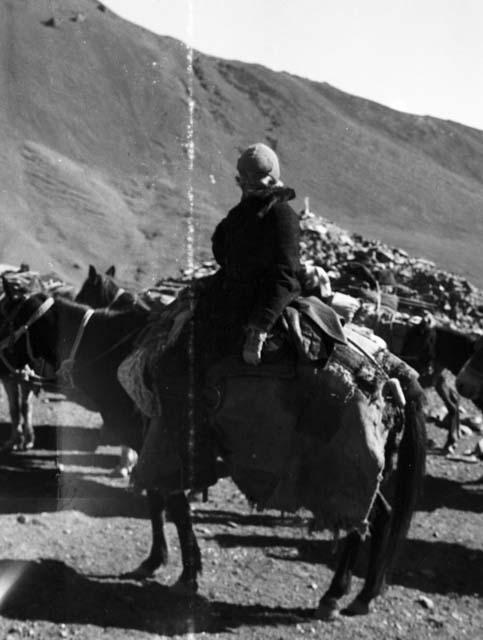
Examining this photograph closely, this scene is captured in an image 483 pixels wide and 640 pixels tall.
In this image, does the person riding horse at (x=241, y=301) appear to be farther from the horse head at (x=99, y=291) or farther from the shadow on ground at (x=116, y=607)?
the horse head at (x=99, y=291)

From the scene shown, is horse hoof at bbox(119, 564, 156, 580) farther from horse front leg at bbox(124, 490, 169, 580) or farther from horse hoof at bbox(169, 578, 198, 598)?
horse hoof at bbox(169, 578, 198, 598)

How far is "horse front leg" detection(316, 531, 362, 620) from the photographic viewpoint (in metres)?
5.50

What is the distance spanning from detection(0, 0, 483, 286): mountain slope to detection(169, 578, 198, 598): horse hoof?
32.1 metres

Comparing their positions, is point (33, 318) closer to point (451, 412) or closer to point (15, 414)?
point (15, 414)

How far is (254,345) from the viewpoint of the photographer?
16.7ft

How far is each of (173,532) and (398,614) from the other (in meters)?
1.94

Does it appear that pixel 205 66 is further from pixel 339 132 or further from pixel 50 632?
pixel 50 632

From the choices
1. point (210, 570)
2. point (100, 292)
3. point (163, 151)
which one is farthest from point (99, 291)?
point (163, 151)

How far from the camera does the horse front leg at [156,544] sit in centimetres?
597

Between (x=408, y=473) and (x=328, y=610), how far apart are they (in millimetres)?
988

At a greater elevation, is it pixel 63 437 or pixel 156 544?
pixel 156 544

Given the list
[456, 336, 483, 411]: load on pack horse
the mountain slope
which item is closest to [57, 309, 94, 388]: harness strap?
[456, 336, 483, 411]: load on pack horse

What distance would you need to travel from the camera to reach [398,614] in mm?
→ 5648

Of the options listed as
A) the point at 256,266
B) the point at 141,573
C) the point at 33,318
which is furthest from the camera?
the point at 33,318
